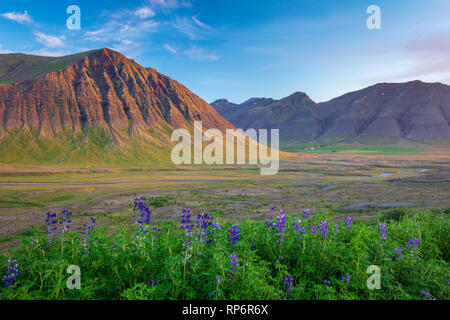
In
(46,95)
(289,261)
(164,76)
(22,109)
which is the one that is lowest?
(289,261)

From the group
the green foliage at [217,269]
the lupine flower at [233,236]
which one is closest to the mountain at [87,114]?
the green foliage at [217,269]

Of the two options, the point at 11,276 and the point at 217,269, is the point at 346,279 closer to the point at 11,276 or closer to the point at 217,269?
the point at 217,269

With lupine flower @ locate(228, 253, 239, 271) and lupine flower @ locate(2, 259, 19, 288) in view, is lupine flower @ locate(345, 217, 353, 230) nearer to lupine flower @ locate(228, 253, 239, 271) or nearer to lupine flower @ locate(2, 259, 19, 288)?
lupine flower @ locate(228, 253, 239, 271)

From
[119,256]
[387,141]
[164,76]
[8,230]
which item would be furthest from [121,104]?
[387,141]

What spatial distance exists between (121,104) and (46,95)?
2612 cm

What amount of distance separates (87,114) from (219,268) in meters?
107

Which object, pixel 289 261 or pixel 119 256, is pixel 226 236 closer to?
pixel 289 261

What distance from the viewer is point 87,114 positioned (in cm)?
9569

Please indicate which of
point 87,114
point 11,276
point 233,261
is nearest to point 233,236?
point 233,261

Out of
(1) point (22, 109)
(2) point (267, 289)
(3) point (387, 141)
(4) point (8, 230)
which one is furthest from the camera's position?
(3) point (387, 141)

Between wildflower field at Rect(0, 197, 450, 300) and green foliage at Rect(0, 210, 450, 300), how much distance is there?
0.7 inches

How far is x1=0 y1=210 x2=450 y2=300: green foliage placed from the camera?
12.1ft

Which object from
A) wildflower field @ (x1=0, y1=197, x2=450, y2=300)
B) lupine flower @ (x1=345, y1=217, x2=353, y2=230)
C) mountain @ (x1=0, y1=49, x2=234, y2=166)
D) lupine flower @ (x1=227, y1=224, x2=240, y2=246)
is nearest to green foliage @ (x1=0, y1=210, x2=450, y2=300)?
wildflower field @ (x1=0, y1=197, x2=450, y2=300)

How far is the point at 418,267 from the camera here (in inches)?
180
